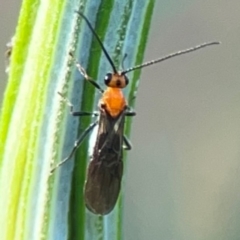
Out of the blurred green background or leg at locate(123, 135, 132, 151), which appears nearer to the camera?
leg at locate(123, 135, 132, 151)

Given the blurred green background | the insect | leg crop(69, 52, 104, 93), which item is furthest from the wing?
the blurred green background

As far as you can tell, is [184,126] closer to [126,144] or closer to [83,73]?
[126,144]

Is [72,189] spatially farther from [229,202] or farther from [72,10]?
[229,202]

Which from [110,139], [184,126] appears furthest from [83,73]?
[184,126]

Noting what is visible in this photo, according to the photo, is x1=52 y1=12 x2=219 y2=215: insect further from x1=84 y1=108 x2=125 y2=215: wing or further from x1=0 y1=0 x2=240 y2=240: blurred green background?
x1=0 y1=0 x2=240 y2=240: blurred green background

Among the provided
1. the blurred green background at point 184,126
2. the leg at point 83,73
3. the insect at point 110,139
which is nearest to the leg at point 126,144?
the insect at point 110,139

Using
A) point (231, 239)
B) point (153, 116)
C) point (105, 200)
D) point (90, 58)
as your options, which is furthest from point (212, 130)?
point (90, 58)

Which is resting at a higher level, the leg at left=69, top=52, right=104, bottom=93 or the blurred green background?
the blurred green background

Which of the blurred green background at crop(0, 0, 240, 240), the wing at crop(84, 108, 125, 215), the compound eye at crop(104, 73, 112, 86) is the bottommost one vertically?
the wing at crop(84, 108, 125, 215)
